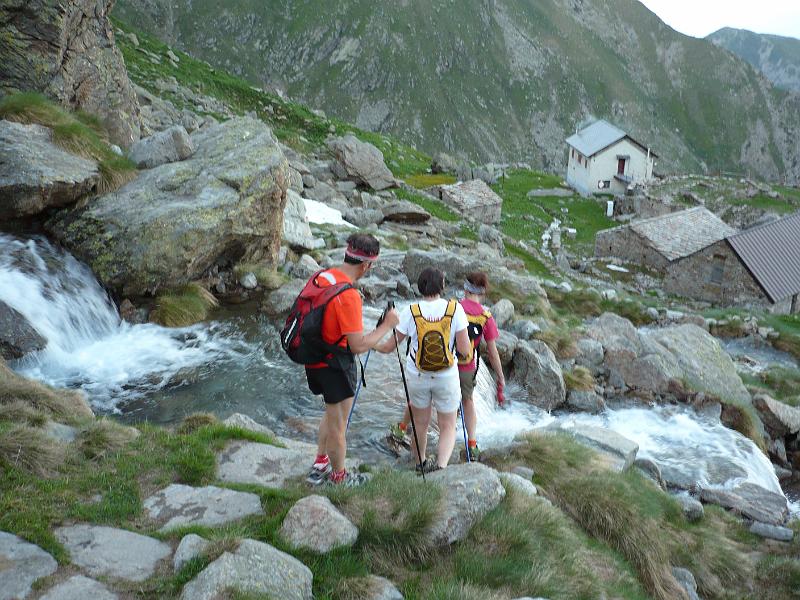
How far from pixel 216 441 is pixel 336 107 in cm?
16190

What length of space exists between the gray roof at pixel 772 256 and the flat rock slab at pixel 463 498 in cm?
3731

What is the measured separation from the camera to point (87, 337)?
13266mm

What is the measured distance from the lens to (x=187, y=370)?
1290 centimetres

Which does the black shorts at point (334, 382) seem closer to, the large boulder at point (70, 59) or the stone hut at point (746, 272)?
the large boulder at point (70, 59)

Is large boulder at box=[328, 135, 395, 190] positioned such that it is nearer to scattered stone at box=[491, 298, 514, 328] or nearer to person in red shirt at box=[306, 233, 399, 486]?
scattered stone at box=[491, 298, 514, 328]

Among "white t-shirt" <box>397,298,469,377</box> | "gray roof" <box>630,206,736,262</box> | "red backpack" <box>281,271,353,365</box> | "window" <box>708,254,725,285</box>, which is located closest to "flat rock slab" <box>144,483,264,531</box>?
"red backpack" <box>281,271,353,365</box>

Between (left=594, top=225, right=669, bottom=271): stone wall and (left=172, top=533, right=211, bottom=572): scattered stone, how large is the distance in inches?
1769

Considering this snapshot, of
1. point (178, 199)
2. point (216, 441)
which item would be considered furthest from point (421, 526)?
point (178, 199)

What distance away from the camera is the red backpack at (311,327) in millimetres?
6984

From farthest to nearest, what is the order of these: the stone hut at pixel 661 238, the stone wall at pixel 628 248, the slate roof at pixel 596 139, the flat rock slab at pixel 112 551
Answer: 1. the slate roof at pixel 596 139
2. the stone wall at pixel 628 248
3. the stone hut at pixel 661 238
4. the flat rock slab at pixel 112 551

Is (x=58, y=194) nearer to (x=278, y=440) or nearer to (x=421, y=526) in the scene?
(x=278, y=440)

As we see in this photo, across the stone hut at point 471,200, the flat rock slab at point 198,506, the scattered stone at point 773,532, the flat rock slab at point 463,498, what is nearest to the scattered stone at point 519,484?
the flat rock slab at point 463,498

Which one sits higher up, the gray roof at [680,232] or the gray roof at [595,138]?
the gray roof at [595,138]

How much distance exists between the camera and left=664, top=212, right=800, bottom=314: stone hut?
3875 centimetres
